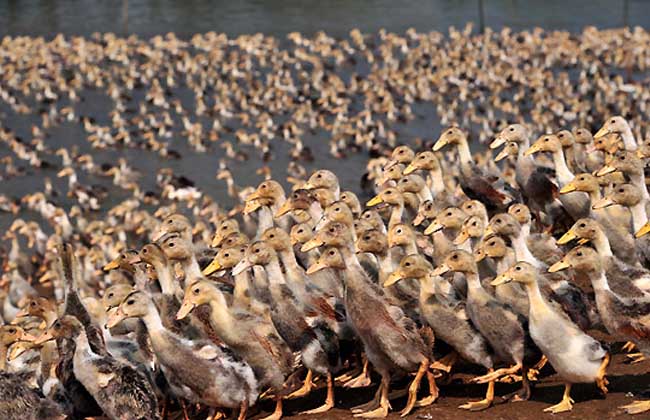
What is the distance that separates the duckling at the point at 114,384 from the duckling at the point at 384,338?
174 cm

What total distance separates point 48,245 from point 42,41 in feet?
94.2

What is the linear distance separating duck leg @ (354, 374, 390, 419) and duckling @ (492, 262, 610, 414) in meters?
1.26

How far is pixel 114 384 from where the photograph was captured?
852 cm

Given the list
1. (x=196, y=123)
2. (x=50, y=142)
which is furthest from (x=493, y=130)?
(x=50, y=142)

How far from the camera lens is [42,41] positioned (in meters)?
48.7

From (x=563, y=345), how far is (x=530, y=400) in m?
0.74

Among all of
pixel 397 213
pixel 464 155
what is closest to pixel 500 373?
pixel 397 213

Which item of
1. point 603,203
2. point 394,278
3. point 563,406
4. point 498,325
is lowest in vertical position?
point 563,406

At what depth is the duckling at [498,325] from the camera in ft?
28.2

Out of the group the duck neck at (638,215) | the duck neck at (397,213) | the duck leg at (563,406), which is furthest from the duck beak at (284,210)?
the duck leg at (563,406)

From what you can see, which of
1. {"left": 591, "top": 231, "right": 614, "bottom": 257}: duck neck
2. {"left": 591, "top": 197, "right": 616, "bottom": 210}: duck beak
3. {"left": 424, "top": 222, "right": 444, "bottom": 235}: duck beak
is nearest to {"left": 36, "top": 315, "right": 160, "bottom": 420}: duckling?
{"left": 424, "top": 222, "right": 444, "bottom": 235}: duck beak

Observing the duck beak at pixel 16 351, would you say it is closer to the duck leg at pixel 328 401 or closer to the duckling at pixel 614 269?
the duck leg at pixel 328 401

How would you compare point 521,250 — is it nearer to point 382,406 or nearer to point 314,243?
point 314,243

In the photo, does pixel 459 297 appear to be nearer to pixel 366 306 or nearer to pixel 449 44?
pixel 366 306
